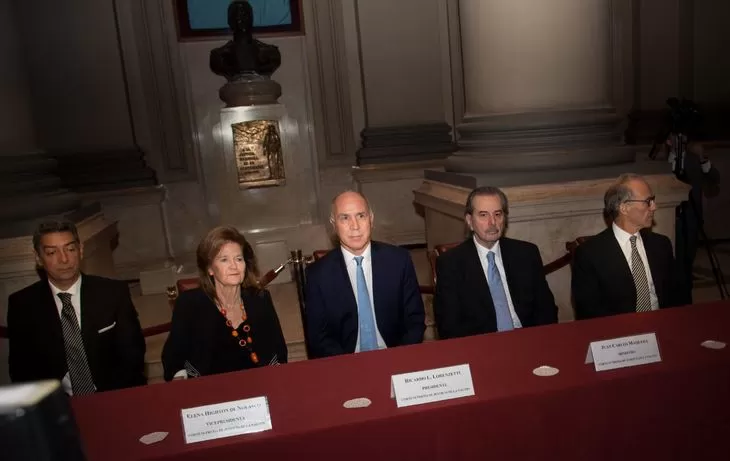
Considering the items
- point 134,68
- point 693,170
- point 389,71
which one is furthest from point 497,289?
point 134,68

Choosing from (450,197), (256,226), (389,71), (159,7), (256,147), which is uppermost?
(159,7)

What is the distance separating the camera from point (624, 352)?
1.79m

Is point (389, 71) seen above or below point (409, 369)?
above

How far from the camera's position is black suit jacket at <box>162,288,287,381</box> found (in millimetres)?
2559

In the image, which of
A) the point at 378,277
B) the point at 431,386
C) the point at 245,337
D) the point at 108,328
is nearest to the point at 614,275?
the point at 378,277

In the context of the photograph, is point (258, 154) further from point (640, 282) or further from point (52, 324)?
point (640, 282)

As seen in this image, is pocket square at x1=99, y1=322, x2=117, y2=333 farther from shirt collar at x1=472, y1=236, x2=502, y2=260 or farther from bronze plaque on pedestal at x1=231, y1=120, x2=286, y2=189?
bronze plaque on pedestal at x1=231, y1=120, x2=286, y2=189

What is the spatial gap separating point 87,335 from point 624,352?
93.5 inches

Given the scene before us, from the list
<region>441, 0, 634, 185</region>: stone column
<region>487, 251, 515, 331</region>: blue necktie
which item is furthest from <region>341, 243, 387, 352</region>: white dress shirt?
<region>441, 0, 634, 185</region>: stone column

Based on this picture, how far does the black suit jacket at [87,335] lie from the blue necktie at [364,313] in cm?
111

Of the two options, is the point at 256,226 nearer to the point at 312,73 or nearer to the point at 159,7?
the point at 312,73

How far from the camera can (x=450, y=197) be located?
16.5 feet

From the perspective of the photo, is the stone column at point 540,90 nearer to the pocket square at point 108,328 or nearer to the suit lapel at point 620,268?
the suit lapel at point 620,268

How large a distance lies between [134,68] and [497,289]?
271 inches
